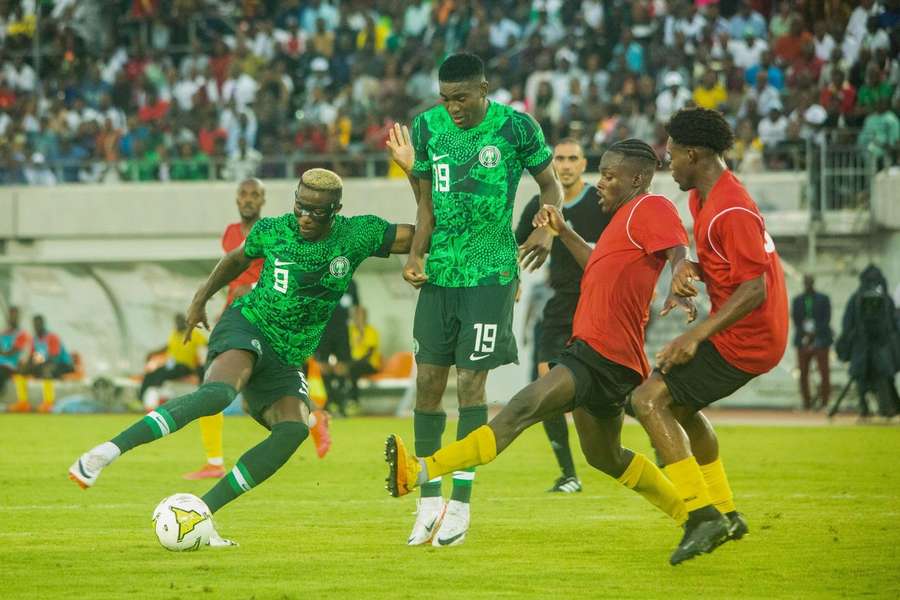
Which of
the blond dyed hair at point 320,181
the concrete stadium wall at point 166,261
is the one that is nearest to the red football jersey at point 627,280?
the blond dyed hair at point 320,181

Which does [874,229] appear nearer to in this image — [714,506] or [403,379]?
[403,379]

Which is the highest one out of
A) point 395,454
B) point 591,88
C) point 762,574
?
point 591,88

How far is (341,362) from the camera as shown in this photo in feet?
71.0

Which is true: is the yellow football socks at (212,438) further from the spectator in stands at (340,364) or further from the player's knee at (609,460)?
the spectator in stands at (340,364)

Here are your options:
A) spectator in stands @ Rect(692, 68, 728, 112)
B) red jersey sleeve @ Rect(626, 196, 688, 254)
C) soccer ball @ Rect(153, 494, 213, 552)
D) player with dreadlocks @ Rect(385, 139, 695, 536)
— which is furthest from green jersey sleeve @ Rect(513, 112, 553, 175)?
spectator in stands @ Rect(692, 68, 728, 112)

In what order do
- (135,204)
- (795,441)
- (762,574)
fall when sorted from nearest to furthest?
(762,574)
(795,441)
(135,204)

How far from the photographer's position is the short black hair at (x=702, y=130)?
26.0ft

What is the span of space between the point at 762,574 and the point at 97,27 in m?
26.4

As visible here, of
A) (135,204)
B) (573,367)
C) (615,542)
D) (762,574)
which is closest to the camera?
(762,574)

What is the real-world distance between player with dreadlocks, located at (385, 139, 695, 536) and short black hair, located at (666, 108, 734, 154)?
0.32 m

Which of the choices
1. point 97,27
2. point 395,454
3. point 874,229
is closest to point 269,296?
point 395,454

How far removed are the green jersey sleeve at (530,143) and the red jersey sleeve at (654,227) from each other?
90 centimetres

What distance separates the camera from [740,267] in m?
7.62

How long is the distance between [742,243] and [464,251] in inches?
64.9
